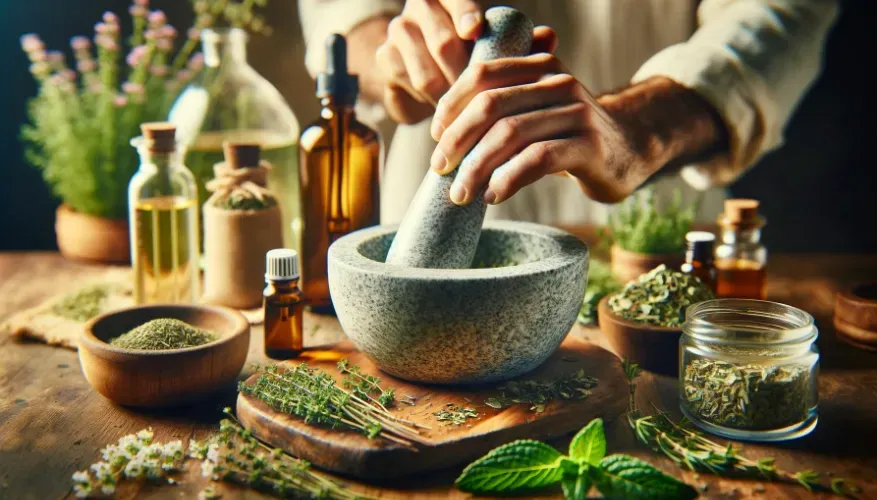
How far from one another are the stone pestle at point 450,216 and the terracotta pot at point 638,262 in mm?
552

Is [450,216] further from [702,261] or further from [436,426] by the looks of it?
[702,261]

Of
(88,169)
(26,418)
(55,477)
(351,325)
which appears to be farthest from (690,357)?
(88,169)

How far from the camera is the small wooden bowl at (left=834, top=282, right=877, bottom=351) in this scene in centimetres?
155

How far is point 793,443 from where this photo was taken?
3.97 feet

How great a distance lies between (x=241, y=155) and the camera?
→ 68.6 inches

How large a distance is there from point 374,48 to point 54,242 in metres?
1.51

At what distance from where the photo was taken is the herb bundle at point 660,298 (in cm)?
Result: 146

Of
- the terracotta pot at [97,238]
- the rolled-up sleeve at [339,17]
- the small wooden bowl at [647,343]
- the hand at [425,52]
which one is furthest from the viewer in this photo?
the rolled-up sleeve at [339,17]

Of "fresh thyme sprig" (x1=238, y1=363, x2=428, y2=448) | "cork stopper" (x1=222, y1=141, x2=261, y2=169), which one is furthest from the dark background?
"fresh thyme sprig" (x1=238, y1=363, x2=428, y2=448)

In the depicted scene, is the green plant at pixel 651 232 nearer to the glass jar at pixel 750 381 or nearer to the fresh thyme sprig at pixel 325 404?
the glass jar at pixel 750 381

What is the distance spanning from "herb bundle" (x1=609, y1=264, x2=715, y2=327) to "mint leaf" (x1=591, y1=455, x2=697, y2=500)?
0.42m

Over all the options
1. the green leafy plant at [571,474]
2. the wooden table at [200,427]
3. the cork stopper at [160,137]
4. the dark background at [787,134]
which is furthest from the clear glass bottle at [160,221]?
the dark background at [787,134]

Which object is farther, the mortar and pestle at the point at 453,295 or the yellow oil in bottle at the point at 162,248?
the yellow oil in bottle at the point at 162,248

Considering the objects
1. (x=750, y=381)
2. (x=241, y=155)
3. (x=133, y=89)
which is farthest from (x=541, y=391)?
(x=133, y=89)
